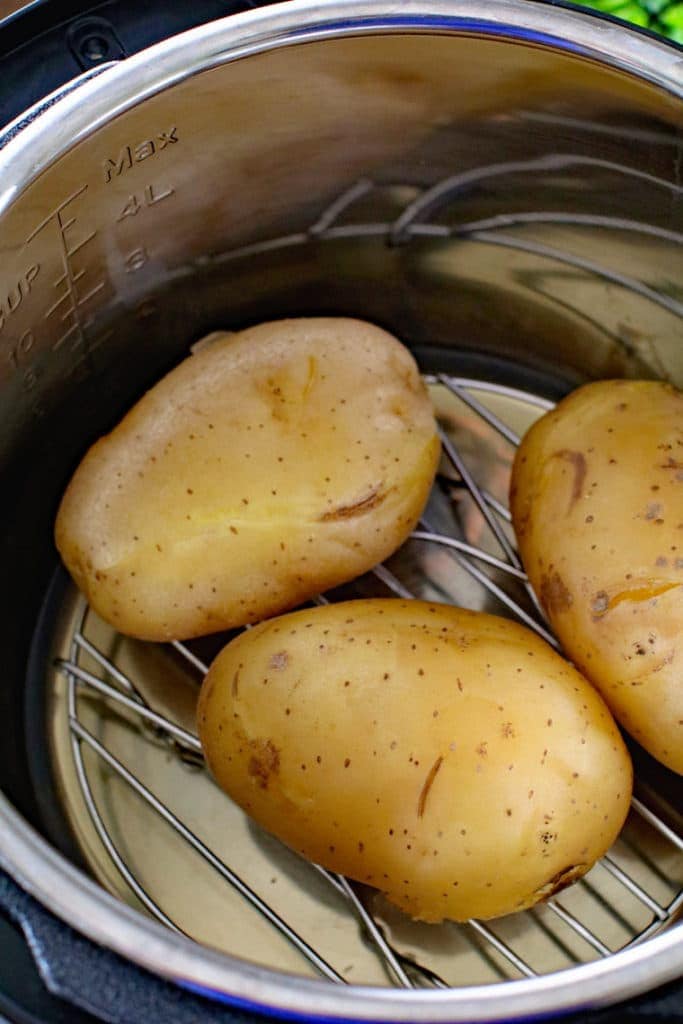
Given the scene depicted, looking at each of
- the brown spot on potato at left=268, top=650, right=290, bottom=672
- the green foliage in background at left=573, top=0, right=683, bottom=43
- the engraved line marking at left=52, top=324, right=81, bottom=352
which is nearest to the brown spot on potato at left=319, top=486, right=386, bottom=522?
the brown spot on potato at left=268, top=650, right=290, bottom=672

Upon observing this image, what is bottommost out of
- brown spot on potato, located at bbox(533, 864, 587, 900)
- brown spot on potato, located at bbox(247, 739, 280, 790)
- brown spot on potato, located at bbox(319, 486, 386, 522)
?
brown spot on potato, located at bbox(533, 864, 587, 900)

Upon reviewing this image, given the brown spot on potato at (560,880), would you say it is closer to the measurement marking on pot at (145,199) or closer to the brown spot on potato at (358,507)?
the brown spot on potato at (358,507)

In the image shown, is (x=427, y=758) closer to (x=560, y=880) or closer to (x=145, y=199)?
(x=560, y=880)

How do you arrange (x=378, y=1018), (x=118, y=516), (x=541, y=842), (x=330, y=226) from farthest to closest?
(x=330, y=226)
(x=118, y=516)
(x=541, y=842)
(x=378, y=1018)

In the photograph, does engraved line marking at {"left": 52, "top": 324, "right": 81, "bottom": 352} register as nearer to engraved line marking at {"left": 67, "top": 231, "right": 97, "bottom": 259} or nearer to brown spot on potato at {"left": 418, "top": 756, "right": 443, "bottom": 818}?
engraved line marking at {"left": 67, "top": 231, "right": 97, "bottom": 259}

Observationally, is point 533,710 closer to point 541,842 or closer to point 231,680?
point 541,842

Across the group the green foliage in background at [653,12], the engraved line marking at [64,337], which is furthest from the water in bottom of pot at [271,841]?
the green foliage in background at [653,12]

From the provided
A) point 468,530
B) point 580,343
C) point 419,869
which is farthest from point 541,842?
point 580,343
